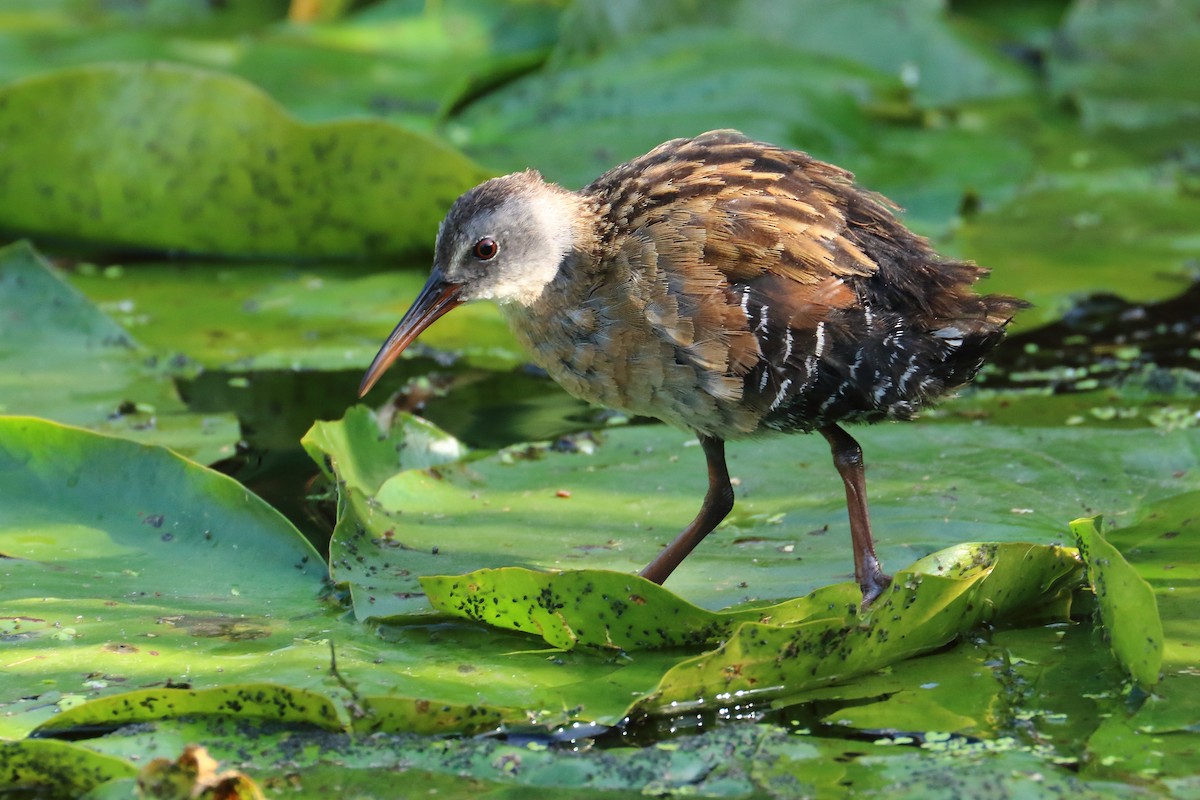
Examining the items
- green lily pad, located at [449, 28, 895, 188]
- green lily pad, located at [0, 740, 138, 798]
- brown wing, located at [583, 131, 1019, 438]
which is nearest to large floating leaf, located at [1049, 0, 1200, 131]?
green lily pad, located at [449, 28, 895, 188]

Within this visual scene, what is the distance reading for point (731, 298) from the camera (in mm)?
3643

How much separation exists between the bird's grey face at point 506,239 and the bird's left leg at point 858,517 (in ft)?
2.84

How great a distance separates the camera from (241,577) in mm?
3742

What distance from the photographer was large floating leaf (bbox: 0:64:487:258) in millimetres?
5742

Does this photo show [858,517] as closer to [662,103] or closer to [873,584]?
[873,584]

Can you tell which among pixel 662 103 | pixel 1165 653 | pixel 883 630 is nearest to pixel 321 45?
pixel 662 103

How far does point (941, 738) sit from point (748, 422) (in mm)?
989

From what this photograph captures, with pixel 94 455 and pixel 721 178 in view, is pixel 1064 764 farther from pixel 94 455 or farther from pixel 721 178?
pixel 94 455

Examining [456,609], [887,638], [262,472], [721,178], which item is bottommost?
[262,472]

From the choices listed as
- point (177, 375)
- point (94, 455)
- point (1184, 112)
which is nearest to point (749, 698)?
point (94, 455)

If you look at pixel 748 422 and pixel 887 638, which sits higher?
pixel 748 422

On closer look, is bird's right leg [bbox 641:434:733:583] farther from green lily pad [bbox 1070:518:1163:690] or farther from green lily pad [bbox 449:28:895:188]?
green lily pad [bbox 449:28:895:188]

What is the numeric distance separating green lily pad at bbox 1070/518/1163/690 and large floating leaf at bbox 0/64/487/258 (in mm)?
3125

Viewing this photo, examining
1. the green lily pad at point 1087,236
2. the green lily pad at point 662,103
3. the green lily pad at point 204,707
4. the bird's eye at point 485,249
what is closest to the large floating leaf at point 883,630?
the green lily pad at point 204,707
